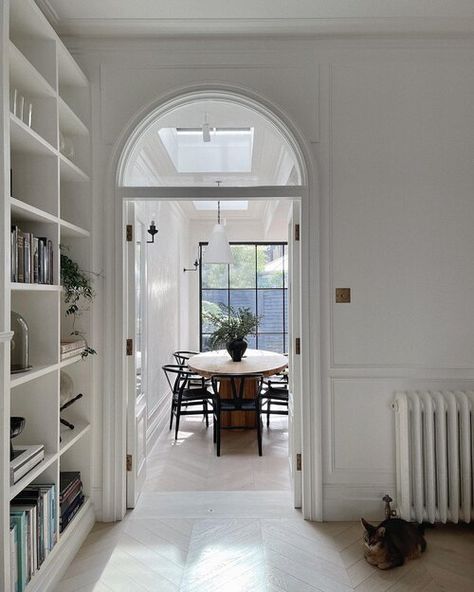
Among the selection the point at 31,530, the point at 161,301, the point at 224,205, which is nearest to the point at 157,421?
the point at 161,301

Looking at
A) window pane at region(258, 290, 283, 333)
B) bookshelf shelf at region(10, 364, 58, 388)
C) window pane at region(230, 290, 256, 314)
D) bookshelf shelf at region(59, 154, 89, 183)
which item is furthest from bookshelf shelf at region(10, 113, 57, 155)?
window pane at region(258, 290, 283, 333)

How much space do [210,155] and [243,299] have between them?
3086mm

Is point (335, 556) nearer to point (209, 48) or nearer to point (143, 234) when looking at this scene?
point (143, 234)

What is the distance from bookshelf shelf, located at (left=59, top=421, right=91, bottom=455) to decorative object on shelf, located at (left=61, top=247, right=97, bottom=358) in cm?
41

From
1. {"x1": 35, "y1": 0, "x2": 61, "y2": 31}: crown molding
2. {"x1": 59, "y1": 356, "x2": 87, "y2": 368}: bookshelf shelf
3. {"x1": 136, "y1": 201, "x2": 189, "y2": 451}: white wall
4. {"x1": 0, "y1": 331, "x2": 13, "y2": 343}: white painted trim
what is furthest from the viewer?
{"x1": 136, "y1": 201, "x2": 189, "y2": 451}: white wall

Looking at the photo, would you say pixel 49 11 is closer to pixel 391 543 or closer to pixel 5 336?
pixel 5 336

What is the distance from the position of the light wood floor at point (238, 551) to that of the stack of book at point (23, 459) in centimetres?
65

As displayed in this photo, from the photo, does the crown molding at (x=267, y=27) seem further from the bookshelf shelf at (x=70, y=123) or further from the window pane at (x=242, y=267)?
the window pane at (x=242, y=267)

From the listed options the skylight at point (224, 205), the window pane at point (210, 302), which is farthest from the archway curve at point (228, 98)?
the window pane at point (210, 302)

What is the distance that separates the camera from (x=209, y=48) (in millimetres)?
2320

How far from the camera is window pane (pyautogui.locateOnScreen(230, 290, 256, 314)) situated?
6.91m

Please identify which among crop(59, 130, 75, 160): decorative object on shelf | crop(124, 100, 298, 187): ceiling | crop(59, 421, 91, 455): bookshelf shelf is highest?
crop(124, 100, 298, 187): ceiling

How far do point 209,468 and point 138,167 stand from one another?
2.67 m

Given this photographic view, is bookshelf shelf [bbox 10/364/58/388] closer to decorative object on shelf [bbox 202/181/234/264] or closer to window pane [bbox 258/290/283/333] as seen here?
decorative object on shelf [bbox 202/181/234/264]
